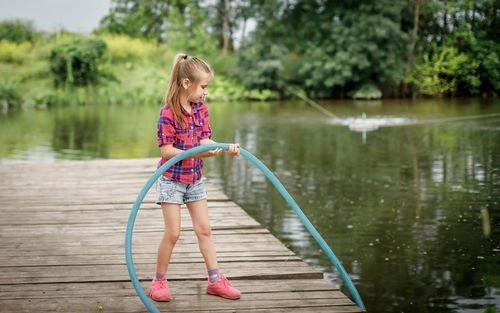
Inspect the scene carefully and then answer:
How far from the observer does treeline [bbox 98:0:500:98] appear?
27.7 metres

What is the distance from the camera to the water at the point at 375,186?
470cm

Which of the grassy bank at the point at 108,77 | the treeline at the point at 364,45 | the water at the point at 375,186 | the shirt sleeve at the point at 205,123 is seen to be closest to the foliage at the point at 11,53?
the grassy bank at the point at 108,77

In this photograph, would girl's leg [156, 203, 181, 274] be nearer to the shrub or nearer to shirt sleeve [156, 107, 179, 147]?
shirt sleeve [156, 107, 179, 147]

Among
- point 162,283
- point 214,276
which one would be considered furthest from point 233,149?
point 162,283

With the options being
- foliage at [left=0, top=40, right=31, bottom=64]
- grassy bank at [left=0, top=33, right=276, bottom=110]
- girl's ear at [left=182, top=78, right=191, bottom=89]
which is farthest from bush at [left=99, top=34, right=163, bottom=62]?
girl's ear at [left=182, top=78, right=191, bottom=89]

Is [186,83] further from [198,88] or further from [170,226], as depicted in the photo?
[170,226]

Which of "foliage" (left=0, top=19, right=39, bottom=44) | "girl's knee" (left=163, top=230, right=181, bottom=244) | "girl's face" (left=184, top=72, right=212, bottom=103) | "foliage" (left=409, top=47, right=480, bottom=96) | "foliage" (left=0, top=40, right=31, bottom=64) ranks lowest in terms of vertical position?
"girl's knee" (left=163, top=230, right=181, bottom=244)

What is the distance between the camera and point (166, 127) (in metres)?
2.95

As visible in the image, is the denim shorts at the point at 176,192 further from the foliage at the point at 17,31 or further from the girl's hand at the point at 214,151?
the foliage at the point at 17,31

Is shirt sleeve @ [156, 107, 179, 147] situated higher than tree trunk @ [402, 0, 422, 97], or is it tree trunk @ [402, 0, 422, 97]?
tree trunk @ [402, 0, 422, 97]

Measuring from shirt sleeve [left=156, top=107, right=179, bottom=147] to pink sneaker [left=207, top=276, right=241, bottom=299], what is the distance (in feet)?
2.51

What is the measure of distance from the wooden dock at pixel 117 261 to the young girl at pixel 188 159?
0.12 meters

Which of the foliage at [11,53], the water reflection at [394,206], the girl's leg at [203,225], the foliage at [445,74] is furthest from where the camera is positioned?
the foliage at [11,53]

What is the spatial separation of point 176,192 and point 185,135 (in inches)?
11.3
